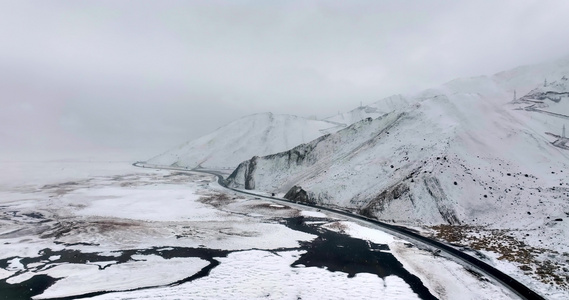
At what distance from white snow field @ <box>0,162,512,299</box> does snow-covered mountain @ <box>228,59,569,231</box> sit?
11.5 meters

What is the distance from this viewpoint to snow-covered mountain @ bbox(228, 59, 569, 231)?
5006cm

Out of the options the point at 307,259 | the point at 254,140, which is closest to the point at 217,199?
the point at 307,259

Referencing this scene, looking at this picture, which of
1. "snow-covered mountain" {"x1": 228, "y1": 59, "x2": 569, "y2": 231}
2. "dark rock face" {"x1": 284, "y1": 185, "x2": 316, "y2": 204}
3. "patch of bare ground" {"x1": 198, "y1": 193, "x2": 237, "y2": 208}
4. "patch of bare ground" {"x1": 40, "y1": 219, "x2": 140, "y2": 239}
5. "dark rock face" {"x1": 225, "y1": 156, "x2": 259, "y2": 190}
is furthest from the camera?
"dark rock face" {"x1": 225, "y1": 156, "x2": 259, "y2": 190}

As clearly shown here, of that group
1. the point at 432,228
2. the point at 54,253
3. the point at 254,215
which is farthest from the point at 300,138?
the point at 54,253

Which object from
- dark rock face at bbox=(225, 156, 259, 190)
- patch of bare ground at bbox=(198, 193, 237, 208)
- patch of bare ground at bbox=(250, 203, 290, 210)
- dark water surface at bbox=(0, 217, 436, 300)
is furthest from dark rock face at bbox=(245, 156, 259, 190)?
dark water surface at bbox=(0, 217, 436, 300)

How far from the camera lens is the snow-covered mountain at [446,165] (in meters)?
50.1

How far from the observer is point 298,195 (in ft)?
231

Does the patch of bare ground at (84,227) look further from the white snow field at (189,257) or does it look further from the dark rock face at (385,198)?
the dark rock face at (385,198)

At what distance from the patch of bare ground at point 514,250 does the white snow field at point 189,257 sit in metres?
5.12

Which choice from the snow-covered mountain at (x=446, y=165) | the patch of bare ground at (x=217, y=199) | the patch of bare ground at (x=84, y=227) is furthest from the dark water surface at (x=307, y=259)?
the patch of bare ground at (x=217, y=199)

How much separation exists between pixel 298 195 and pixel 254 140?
360ft

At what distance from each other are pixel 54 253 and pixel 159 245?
9.41 meters

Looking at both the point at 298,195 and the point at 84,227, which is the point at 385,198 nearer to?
the point at 298,195

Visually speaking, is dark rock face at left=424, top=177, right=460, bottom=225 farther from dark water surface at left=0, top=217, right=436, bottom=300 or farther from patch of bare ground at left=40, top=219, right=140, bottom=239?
patch of bare ground at left=40, top=219, right=140, bottom=239
